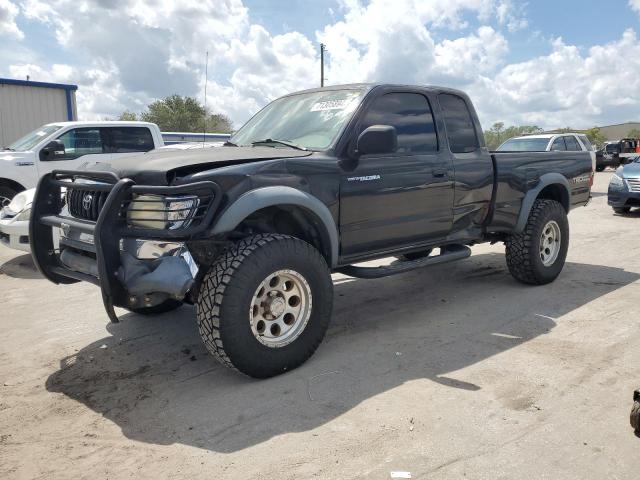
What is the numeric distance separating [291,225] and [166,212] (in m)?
1.04

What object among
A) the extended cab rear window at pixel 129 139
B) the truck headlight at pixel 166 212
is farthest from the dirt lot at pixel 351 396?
the extended cab rear window at pixel 129 139

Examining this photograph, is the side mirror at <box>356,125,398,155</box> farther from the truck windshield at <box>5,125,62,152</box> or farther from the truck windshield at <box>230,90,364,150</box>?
the truck windshield at <box>5,125,62,152</box>

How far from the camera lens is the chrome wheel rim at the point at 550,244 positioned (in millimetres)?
6086

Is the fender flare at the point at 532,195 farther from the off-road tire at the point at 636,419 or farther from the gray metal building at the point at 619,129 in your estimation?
the gray metal building at the point at 619,129

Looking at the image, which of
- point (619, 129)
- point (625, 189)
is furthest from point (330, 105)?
point (619, 129)

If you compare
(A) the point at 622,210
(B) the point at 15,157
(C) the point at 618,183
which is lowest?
(A) the point at 622,210

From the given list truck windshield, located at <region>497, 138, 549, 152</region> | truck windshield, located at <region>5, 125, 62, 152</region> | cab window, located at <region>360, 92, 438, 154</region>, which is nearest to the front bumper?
truck windshield, located at <region>5, 125, 62, 152</region>

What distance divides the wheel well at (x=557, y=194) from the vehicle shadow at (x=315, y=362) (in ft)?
3.18

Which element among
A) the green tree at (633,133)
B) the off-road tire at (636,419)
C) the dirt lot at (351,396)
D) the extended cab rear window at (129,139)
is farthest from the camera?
the green tree at (633,133)

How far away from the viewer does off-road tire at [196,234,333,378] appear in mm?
3330

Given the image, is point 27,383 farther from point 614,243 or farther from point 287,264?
point 614,243

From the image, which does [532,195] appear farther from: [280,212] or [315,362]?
[315,362]

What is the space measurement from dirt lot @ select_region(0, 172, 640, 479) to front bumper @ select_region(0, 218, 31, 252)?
4.45 feet

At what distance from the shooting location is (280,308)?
3656 mm
